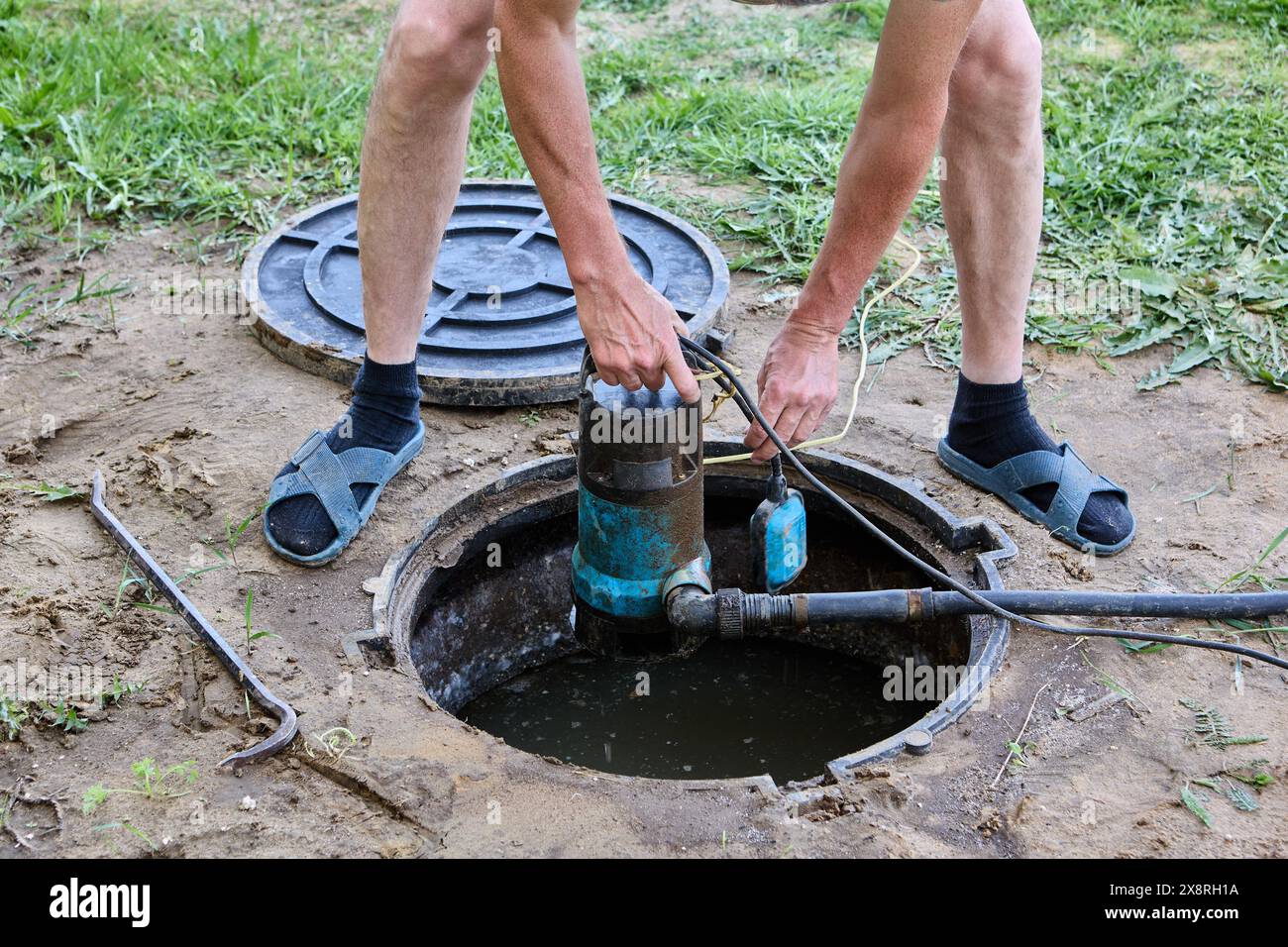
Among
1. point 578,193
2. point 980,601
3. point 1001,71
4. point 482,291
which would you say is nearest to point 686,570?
point 980,601

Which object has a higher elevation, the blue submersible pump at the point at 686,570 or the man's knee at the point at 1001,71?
the man's knee at the point at 1001,71

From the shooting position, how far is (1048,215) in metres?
3.75

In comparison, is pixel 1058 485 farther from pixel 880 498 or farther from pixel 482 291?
pixel 482 291

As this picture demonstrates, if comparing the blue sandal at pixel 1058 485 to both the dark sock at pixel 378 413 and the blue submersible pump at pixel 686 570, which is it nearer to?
the blue submersible pump at pixel 686 570

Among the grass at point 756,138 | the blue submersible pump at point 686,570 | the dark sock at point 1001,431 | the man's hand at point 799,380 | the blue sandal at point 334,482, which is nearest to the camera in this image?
the blue submersible pump at point 686,570

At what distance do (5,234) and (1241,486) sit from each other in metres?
3.24

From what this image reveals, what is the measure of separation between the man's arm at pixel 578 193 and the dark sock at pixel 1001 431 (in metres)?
0.90

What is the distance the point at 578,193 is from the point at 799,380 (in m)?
0.54

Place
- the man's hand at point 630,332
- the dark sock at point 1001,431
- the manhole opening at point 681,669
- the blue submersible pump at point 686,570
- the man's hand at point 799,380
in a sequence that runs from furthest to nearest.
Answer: the manhole opening at point 681,669 → the dark sock at point 1001,431 → the man's hand at point 799,380 → the blue submersible pump at point 686,570 → the man's hand at point 630,332

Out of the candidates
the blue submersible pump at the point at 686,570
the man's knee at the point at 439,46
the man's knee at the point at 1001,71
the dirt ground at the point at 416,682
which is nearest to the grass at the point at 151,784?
the dirt ground at the point at 416,682

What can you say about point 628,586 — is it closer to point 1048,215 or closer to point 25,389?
point 25,389

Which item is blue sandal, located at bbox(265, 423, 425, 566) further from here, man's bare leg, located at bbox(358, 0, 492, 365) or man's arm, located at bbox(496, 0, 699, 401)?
man's arm, located at bbox(496, 0, 699, 401)

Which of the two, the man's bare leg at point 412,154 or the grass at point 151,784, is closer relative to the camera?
the grass at point 151,784

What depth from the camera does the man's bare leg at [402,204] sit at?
7.70 feet
